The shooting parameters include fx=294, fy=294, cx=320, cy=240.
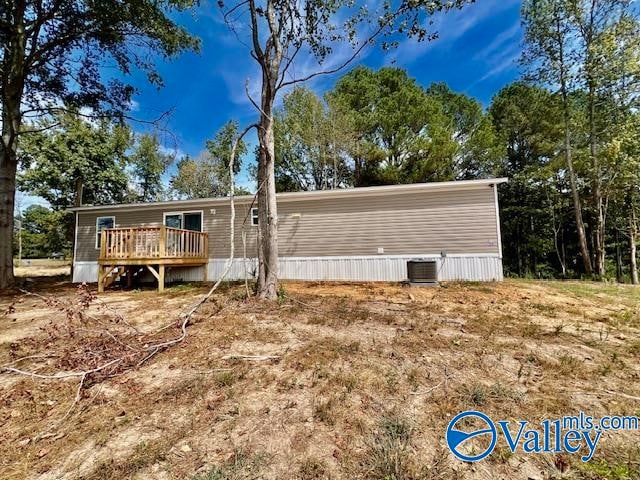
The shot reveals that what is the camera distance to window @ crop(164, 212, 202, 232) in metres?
11.0

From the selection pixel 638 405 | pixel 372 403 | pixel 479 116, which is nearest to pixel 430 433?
pixel 372 403

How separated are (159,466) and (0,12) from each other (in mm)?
13030

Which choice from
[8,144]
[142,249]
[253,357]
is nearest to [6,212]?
[8,144]

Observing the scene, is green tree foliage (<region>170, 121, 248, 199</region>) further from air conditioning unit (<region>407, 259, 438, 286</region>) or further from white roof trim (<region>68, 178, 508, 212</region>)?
air conditioning unit (<region>407, 259, 438, 286</region>)

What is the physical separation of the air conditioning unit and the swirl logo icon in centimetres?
611

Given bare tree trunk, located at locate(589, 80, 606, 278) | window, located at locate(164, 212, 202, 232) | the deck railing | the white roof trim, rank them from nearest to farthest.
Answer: the white roof trim < the deck railing < window, located at locate(164, 212, 202, 232) < bare tree trunk, located at locate(589, 80, 606, 278)

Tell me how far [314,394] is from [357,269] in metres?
7.11

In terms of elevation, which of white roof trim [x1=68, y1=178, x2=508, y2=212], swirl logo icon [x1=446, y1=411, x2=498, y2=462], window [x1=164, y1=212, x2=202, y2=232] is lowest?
swirl logo icon [x1=446, y1=411, x2=498, y2=462]

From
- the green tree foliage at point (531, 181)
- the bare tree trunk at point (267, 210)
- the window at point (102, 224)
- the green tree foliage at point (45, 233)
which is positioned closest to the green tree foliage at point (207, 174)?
the green tree foliage at point (45, 233)

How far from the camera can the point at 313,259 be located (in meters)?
10.0

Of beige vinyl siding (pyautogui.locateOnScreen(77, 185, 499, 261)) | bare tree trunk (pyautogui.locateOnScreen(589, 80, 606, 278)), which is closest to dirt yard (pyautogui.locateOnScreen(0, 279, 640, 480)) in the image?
beige vinyl siding (pyautogui.locateOnScreen(77, 185, 499, 261))

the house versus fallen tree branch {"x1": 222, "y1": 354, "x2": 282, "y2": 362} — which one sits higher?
the house

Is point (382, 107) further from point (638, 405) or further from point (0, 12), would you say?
point (638, 405)

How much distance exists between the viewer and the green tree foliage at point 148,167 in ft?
74.9
